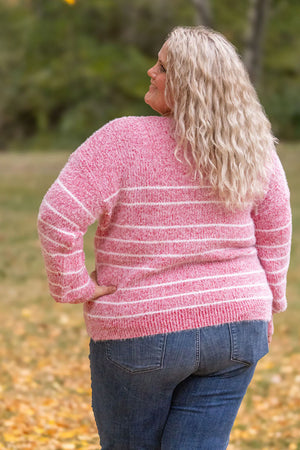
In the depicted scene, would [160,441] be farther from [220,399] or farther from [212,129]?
[212,129]

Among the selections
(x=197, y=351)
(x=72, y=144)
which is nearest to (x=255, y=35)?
(x=197, y=351)

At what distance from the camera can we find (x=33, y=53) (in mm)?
20875

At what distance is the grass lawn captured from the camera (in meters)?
3.74

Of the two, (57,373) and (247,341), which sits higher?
(247,341)

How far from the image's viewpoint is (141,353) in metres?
1.70

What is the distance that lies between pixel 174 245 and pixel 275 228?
347 millimetres

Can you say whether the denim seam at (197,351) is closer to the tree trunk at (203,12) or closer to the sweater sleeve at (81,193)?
the sweater sleeve at (81,193)

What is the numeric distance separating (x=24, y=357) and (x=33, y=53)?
17125mm

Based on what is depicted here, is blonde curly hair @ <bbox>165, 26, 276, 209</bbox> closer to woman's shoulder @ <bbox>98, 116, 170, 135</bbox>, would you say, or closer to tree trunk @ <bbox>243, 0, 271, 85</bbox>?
woman's shoulder @ <bbox>98, 116, 170, 135</bbox>

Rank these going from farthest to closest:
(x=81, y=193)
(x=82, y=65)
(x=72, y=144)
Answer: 1. (x=72, y=144)
2. (x=82, y=65)
3. (x=81, y=193)

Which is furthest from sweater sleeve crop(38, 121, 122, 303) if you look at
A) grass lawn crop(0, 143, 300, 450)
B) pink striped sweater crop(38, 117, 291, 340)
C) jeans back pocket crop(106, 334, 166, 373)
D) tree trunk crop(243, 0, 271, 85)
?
Answer: tree trunk crop(243, 0, 271, 85)

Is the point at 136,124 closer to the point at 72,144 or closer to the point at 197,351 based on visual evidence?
the point at 197,351

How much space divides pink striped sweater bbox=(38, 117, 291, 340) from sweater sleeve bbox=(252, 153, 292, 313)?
0.40 feet

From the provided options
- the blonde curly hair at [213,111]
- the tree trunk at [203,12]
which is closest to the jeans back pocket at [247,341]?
the blonde curly hair at [213,111]
